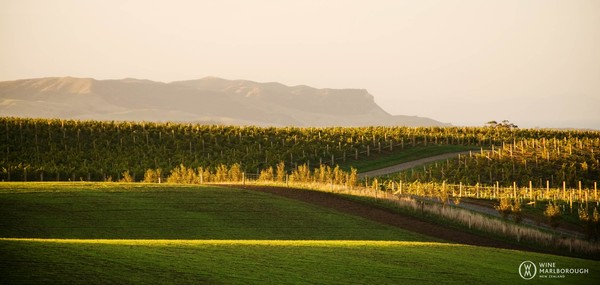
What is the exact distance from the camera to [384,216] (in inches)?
1746

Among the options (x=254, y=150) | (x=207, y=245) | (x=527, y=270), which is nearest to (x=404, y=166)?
(x=254, y=150)

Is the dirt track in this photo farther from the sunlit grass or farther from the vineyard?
the vineyard

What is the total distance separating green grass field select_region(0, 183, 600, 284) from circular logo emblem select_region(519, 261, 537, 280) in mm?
335

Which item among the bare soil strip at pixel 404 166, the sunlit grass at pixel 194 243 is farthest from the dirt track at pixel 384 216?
the bare soil strip at pixel 404 166

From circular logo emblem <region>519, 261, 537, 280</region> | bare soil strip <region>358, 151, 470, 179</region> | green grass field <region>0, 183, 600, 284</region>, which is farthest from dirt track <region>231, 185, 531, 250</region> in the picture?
bare soil strip <region>358, 151, 470, 179</region>

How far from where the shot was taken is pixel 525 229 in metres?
41.4

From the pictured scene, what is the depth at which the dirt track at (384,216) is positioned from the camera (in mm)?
39062

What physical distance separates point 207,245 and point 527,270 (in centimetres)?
1163

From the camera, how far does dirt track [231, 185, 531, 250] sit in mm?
39062

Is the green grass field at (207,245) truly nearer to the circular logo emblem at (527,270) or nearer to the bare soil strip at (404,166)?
the circular logo emblem at (527,270)

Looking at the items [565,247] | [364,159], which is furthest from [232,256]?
[364,159]

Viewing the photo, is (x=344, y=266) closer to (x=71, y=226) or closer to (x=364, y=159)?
(x=71, y=226)

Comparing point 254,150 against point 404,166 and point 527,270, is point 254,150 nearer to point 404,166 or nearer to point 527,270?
point 404,166

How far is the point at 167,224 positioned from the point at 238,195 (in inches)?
422
